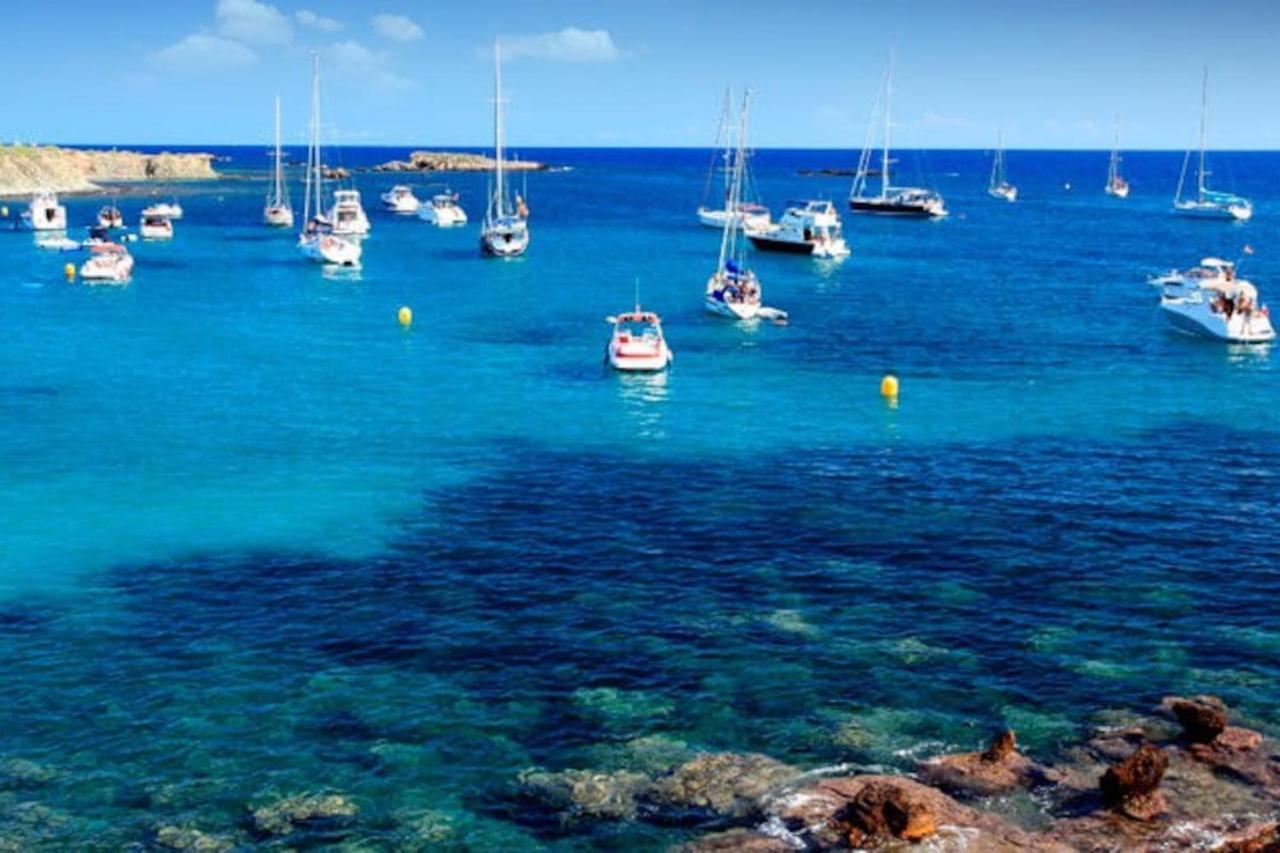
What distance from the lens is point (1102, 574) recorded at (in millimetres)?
37906

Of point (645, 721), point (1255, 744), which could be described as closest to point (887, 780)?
point (645, 721)

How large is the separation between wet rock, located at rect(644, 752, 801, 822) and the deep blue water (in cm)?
88

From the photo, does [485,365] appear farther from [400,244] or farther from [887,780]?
[400,244]

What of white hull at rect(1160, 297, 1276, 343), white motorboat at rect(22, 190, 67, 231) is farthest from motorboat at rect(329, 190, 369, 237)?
white hull at rect(1160, 297, 1276, 343)

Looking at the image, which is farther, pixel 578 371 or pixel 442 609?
pixel 578 371

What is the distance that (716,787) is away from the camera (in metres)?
25.6

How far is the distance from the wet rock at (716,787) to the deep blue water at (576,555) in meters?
0.88

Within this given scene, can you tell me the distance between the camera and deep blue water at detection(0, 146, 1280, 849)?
27984mm

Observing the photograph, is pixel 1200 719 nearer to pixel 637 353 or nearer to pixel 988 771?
pixel 988 771

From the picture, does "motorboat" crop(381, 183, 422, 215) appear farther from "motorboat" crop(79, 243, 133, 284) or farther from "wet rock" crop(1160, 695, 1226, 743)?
"wet rock" crop(1160, 695, 1226, 743)

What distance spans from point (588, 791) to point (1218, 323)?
6555 cm

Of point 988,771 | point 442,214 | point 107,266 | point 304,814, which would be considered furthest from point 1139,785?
point 442,214

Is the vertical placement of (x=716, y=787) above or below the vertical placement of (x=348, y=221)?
below

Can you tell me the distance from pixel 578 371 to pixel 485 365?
19.5ft
